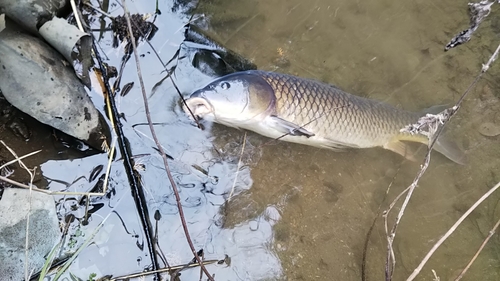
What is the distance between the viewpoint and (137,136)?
10.7 ft

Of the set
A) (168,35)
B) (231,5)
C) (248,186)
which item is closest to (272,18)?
(231,5)

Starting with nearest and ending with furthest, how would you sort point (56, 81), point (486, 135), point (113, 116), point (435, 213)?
1. point (56, 81)
2. point (113, 116)
3. point (435, 213)
4. point (486, 135)

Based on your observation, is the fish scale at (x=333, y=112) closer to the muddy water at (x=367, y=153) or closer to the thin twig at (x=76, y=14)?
the muddy water at (x=367, y=153)

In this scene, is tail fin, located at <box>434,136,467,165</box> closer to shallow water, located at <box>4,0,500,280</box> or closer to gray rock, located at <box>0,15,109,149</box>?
shallow water, located at <box>4,0,500,280</box>

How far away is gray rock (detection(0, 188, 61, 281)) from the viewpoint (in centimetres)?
269

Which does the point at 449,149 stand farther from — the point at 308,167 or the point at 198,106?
the point at 198,106

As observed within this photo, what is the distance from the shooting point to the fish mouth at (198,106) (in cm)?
324

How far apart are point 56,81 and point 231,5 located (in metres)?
1.81

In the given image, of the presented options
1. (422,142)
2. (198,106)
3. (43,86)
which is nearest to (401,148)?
(422,142)

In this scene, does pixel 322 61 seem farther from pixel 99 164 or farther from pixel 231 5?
pixel 99 164

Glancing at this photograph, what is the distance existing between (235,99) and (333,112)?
782 millimetres

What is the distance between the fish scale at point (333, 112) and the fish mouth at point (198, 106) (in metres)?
0.47

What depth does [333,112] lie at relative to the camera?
343cm

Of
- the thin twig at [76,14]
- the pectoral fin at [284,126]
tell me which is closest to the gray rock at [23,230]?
the thin twig at [76,14]
